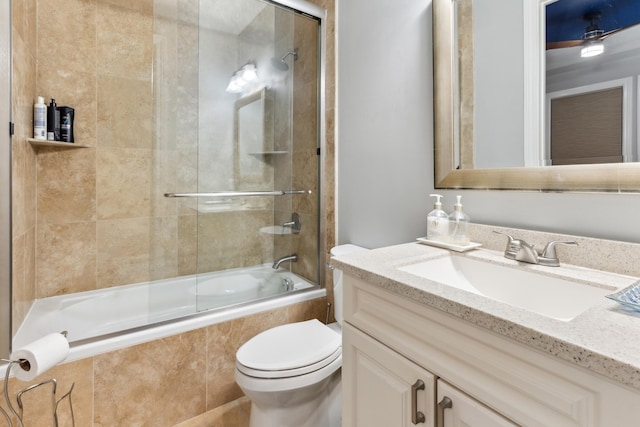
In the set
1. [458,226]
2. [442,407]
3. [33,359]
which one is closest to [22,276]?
[33,359]

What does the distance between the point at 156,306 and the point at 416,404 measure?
1.42 metres

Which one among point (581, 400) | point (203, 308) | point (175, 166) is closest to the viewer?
point (581, 400)

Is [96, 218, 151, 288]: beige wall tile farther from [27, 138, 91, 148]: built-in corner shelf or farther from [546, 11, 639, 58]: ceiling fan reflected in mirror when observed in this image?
[546, 11, 639, 58]: ceiling fan reflected in mirror

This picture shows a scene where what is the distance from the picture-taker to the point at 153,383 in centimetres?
142

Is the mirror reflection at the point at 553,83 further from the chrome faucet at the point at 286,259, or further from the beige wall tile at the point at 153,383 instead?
the beige wall tile at the point at 153,383

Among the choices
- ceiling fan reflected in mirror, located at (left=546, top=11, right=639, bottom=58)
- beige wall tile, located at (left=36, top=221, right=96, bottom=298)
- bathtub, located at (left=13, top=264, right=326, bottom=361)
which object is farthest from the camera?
beige wall tile, located at (left=36, top=221, right=96, bottom=298)

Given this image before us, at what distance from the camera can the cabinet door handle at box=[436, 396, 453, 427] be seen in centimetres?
66

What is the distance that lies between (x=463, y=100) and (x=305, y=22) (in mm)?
1262

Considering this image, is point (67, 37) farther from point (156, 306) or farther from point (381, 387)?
point (381, 387)

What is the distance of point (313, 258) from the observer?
2068 millimetres

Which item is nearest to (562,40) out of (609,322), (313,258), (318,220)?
(609,322)

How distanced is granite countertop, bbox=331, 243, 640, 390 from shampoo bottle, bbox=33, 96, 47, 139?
169 centimetres

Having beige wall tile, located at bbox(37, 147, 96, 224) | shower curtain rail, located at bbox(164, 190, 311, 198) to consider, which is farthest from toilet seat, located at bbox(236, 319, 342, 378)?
beige wall tile, located at bbox(37, 147, 96, 224)

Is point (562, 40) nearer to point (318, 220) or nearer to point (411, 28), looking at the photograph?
point (411, 28)
